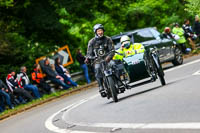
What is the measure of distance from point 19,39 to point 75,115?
1401 centimetres

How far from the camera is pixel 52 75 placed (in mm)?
24875

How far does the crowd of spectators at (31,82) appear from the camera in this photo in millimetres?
22216

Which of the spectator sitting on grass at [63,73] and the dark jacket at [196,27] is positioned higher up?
the dark jacket at [196,27]

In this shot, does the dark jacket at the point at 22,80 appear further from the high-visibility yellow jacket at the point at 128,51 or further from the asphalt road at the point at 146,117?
the asphalt road at the point at 146,117

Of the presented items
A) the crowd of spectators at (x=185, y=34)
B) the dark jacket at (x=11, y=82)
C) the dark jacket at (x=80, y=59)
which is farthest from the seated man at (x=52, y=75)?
the crowd of spectators at (x=185, y=34)

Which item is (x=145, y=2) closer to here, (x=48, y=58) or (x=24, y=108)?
(x=48, y=58)

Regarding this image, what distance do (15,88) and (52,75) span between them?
2668 mm

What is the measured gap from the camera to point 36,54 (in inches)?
1054

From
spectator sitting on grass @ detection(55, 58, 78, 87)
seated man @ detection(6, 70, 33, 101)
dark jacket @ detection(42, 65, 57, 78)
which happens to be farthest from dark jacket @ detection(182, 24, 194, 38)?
seated man @ detection(6, 70, 33, 101)

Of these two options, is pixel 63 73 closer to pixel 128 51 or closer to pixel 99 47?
pixel 128 51

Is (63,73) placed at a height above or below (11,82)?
below

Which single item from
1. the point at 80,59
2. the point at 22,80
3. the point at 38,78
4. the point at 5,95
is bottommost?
the point at 5,95

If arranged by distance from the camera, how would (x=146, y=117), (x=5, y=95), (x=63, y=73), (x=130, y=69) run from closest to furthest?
(x=146, y=117), (x=130, y=69), (x=5, y=95), (x=63, y=73)

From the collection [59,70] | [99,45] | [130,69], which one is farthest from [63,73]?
[99,45]
